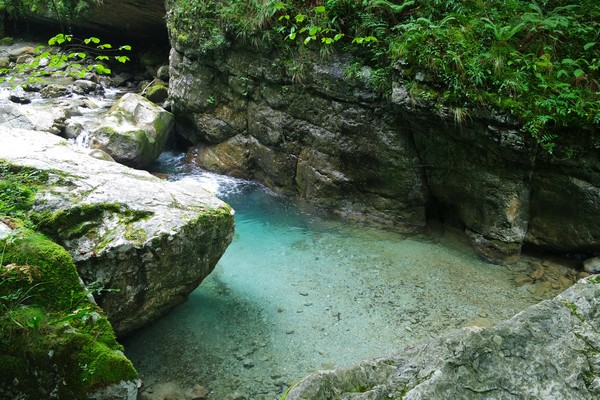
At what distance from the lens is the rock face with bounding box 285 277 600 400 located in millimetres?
2469

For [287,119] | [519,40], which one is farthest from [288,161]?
[519,40]

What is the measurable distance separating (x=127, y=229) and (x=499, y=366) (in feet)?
11.9

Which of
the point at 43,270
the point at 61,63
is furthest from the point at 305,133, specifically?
the point at 43,270

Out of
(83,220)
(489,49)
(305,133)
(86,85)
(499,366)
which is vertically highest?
(489,49)

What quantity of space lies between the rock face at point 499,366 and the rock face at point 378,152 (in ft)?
14.8

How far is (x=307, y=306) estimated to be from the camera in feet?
19.8

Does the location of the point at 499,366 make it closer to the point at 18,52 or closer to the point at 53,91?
the point at 53,91

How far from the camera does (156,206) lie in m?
4.92

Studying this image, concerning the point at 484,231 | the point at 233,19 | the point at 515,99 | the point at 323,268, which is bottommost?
the point at 323,268

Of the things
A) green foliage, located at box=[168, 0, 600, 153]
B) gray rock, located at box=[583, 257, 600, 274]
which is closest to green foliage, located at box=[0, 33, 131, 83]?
green foliage, located at box=[168, 0, 600, 153]

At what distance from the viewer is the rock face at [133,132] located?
1007cm

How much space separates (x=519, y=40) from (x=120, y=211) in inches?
269

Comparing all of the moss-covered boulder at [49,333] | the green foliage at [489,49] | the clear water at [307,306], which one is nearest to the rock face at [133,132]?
the clear water at [307,306]

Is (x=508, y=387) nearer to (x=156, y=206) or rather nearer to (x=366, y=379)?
(x=366, y=379)
